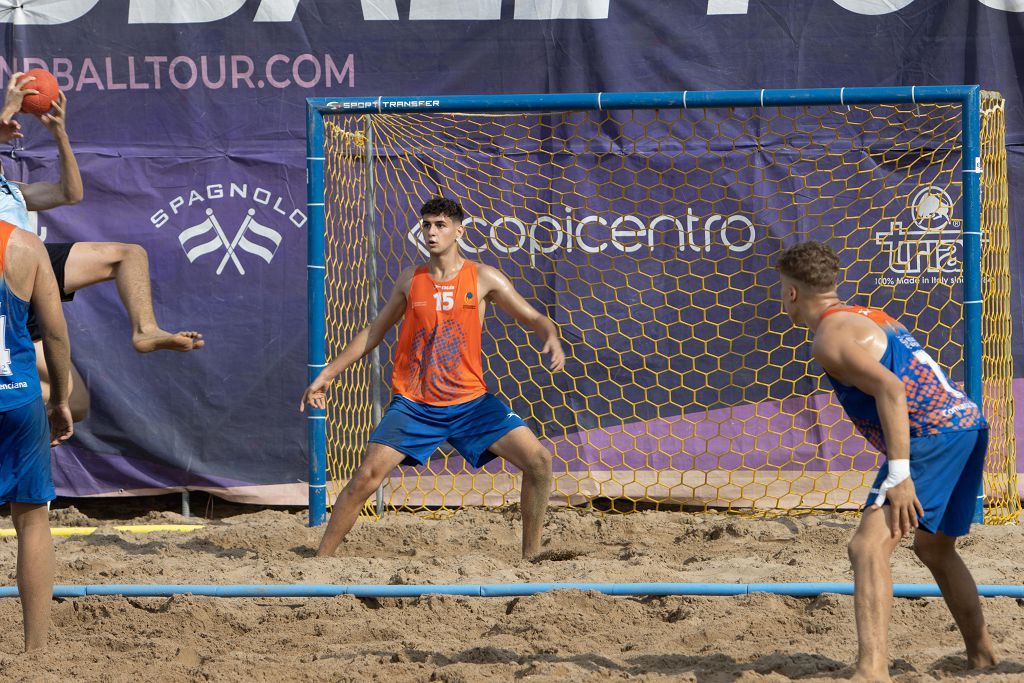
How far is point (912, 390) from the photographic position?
3680 mm

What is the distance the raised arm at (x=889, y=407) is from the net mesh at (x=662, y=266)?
370 centimetres

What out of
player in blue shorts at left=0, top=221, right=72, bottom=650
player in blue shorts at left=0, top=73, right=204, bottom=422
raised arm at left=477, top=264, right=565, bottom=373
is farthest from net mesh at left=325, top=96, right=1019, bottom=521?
player in blue shorts at left=0, top=221, right=72, bottom=650

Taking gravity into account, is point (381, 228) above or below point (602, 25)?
below

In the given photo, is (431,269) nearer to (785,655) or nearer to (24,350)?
(24,350)

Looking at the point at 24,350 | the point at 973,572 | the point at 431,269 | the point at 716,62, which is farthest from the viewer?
the point at 716,62

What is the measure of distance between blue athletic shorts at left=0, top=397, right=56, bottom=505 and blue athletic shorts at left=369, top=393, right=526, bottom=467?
1.85 metres

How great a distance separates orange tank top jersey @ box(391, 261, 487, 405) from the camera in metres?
5.76

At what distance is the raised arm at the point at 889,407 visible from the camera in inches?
137

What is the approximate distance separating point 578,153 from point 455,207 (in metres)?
1.79

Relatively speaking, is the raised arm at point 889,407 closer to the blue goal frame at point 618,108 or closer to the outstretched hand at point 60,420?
A: the outstretched hand at point 60,420

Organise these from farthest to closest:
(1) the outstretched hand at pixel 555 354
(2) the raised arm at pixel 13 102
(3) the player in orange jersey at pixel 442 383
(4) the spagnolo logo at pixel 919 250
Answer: (4) the spagnolo logo at pixel 919 250 < (3) the player in orange jersey at pixel 442 383 < (1) the outstretched hand at pixel 555 354 < (2) the raised arm at pixel 13 102

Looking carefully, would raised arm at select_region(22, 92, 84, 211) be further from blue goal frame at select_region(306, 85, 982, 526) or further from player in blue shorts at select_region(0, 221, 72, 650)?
blue goal frame at select_region(306, 85, 982, 526)

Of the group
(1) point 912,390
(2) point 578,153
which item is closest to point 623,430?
(2) point 578,153

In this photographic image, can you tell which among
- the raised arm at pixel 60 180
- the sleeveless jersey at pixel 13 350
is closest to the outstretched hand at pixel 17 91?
the raised arm at pixel 60 180
